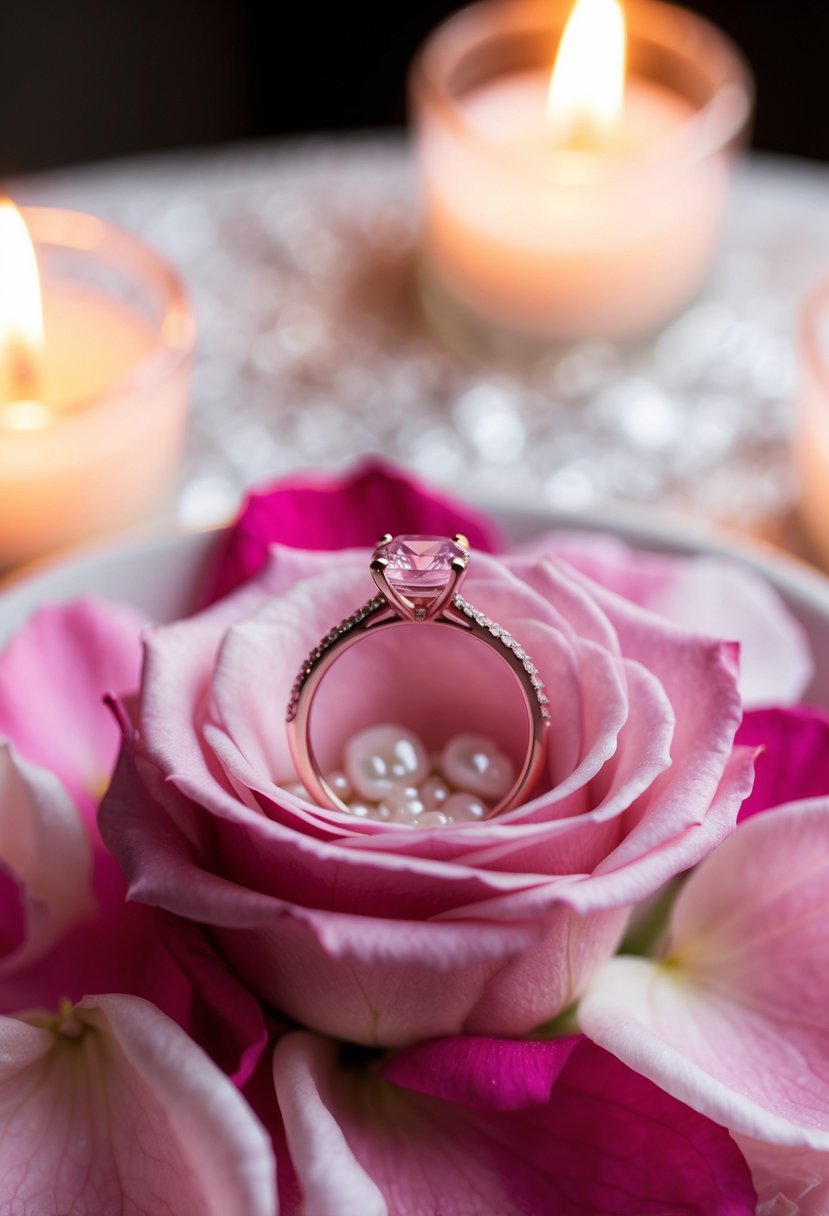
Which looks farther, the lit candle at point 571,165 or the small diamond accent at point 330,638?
the lit candle at point 571,165

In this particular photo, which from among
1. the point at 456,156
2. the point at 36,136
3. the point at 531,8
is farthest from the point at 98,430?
the point at 36,136

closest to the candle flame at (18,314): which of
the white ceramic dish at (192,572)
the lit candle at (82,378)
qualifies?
the lit candle at (82,378)

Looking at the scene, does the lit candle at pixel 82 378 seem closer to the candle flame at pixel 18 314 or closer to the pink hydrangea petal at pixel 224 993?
the candle flame at pixel 18 314

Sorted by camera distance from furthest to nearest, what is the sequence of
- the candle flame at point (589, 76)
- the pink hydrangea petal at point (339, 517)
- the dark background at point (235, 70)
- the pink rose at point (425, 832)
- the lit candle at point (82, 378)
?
the dark background at point (235, 70)
the candle flame at point (589, 76)
the lit candle at point (82, 378)
the pink hydrangea petal at point (339, 517)
the pink rose at point (425, 832)

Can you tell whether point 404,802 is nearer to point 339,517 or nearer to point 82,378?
point 339,517

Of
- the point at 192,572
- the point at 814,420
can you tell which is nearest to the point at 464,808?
the point at 192,572

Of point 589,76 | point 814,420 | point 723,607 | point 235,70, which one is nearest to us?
point 723,607

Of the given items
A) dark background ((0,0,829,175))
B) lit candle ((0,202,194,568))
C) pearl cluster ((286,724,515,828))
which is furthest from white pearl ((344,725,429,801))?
dark background ((0,0,829,175))
